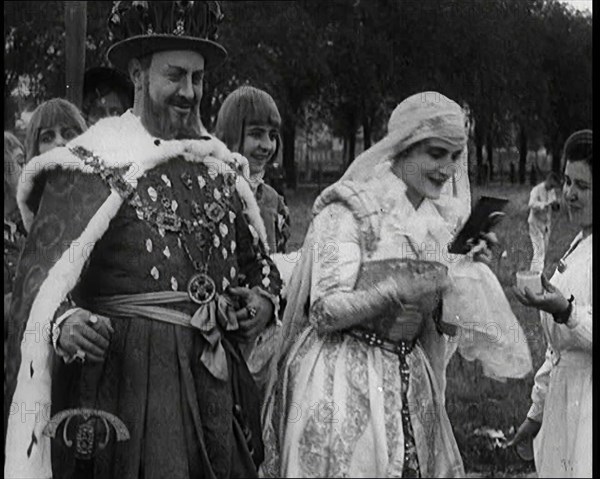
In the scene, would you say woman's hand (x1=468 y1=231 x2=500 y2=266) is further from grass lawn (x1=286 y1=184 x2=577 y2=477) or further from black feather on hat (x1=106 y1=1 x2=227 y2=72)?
black feather on hat (x1=106 y1=1 x2=227 y2=72)

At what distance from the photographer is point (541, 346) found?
219 centimetres

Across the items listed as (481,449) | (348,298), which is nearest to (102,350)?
(348,298)

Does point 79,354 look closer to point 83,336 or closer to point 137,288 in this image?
point 83,336

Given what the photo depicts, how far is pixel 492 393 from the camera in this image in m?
2.07

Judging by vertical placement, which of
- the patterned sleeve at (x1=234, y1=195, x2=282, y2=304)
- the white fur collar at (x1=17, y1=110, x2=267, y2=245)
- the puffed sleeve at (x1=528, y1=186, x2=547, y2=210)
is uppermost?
the white fur collar at (x1=17, y1=110, x2=267, y2=245)

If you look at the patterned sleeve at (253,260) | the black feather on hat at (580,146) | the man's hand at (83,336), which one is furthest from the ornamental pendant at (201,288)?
the black feather on hat at (580,146)

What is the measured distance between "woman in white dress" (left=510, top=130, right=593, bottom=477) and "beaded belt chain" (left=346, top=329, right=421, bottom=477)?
31cm

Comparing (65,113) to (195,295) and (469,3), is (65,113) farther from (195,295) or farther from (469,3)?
(469,3)

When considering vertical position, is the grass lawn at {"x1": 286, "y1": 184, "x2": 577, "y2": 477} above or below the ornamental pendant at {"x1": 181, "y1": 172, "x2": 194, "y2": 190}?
below

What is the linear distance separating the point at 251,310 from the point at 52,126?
658 mm

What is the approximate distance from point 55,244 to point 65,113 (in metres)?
0.38

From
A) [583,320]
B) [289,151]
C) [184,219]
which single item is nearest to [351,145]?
[289,151]

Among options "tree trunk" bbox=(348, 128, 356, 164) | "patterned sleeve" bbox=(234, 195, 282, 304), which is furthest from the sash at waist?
"tree trunk" bbox=(348, 128, 356, 164)

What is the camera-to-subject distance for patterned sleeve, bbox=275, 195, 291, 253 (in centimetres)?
219
